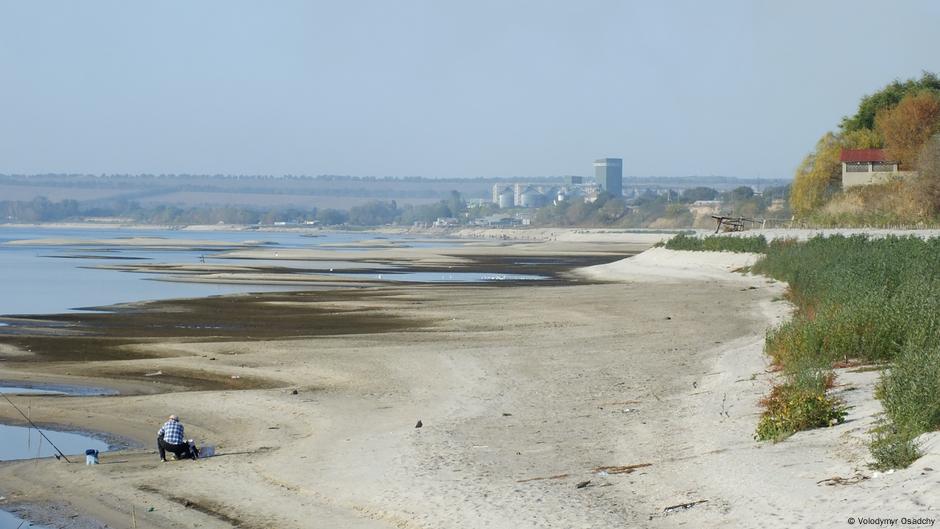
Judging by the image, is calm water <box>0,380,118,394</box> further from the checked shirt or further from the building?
the building

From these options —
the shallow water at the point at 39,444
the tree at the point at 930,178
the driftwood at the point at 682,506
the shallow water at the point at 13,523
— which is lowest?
the shallow water at the point at 39,444

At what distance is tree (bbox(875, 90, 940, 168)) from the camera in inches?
2931

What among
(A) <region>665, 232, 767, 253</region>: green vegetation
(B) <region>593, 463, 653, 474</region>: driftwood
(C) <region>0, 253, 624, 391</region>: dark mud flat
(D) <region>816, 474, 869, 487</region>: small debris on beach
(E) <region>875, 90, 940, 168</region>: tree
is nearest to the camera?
(D) <region>816, 474, 869, 487</region>: small debris on beach

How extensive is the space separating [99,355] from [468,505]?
717 inches

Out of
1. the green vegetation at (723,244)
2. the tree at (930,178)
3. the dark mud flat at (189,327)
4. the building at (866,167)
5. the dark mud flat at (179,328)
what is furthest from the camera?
the building at (866,167)

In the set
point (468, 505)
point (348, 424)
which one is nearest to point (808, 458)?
point (468, 505)

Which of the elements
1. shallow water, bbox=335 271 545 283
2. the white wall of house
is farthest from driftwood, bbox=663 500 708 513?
the white wall of house

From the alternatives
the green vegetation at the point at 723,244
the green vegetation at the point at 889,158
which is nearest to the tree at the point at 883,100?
the green vegetation at the point at 889,158

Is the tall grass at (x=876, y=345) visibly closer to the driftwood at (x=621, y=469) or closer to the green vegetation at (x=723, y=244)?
the driftwood at (x=621, y=469)

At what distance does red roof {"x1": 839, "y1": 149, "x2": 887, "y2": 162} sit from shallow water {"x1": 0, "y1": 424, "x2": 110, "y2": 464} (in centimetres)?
6795

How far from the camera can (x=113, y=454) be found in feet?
56.0

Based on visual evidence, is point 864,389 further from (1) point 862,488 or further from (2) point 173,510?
(2) point 173,510

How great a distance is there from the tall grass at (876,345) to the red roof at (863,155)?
1830 inches

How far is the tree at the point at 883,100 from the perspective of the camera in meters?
87.4
